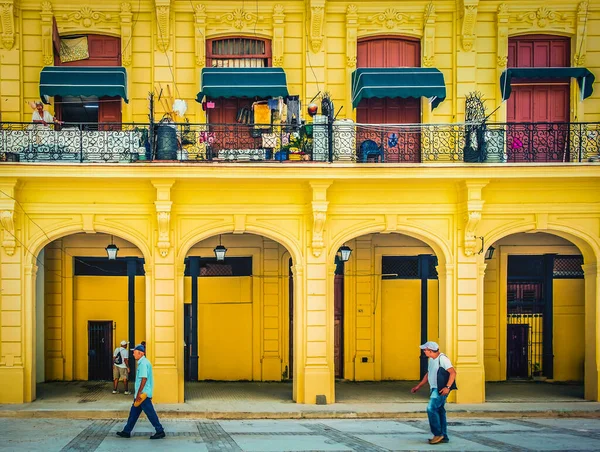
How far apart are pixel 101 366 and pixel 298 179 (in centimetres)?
753

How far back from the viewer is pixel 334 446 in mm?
12523

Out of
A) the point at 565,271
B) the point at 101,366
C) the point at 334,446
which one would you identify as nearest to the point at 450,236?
the point at 565,271

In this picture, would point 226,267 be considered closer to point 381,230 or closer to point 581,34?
point 381,230

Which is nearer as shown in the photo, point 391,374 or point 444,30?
point 444,30

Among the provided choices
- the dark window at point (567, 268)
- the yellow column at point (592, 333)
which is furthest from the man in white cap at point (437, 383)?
the dark window at point (567, 268)

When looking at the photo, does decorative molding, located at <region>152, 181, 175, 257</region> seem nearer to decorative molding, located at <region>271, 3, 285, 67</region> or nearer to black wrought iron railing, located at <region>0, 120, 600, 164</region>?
black wrought iron railing, located at <region>0, 120, 600, 164</region>

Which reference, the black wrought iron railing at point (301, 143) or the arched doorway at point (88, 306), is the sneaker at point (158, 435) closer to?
the black wrought iron railing at point (301, 143)

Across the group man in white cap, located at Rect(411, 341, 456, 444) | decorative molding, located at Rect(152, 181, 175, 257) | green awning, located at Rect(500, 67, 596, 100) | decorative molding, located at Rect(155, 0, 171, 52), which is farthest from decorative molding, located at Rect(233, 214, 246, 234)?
green awning, located at Rect(500, 67, 596, 100)

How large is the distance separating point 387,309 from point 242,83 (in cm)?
706

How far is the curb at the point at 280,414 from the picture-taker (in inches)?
613

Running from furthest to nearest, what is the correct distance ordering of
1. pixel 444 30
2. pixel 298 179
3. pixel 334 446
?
pixel 444 30, pixel 298 179, pixel 334 446

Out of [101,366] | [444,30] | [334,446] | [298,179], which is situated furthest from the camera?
[101,366]

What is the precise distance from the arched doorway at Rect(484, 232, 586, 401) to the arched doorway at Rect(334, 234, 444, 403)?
1.59m

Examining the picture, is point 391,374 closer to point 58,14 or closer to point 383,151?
point 383,151
